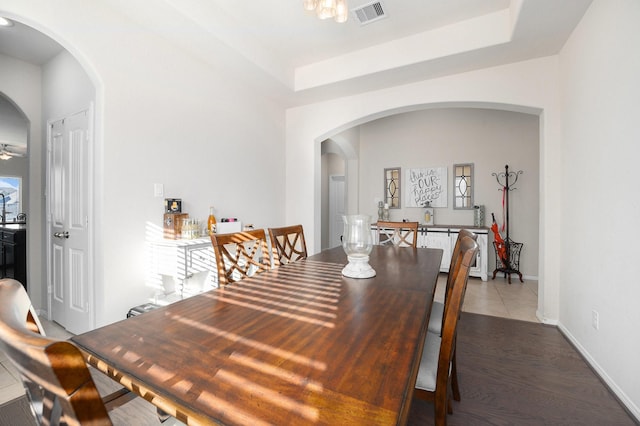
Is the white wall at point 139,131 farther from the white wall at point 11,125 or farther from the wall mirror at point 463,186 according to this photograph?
the wall mirror at point 463,186

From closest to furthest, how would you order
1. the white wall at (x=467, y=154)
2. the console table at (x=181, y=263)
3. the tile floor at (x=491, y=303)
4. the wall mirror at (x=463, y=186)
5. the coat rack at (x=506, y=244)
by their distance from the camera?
1. the tile floor at (x=491, y=303)
2. the console table at (x=181, y=263)
3. the coat rack at (x=506, y=244)
4. the white wall at (x=467, y=154)
5. the wall mirror at (x=463, y=186)

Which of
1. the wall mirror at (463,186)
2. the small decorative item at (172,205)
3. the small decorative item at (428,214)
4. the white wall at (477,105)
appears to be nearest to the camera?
the small decorative item at (172,205)

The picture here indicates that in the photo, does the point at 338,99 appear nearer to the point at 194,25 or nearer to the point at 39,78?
the point at 194,25

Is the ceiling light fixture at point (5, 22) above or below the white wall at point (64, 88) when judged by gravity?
above

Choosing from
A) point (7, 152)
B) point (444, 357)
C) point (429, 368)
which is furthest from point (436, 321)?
point (7, 152)

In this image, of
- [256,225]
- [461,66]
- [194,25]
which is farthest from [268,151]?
[461,66]

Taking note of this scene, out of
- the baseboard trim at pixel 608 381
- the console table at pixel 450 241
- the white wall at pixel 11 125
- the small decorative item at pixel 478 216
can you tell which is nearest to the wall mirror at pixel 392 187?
the console table at pixel 450 241

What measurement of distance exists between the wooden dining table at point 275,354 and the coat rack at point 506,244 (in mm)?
4153

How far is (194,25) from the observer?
258 centimetres

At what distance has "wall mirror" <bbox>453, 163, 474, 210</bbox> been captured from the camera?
530 centimetres

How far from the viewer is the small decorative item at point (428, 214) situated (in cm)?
550

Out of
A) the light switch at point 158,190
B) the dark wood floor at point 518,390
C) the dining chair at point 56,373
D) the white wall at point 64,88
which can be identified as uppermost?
the white wall at point 64,88

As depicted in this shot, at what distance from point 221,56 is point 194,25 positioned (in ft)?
1.72

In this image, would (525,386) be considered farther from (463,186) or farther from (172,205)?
(463,186)
